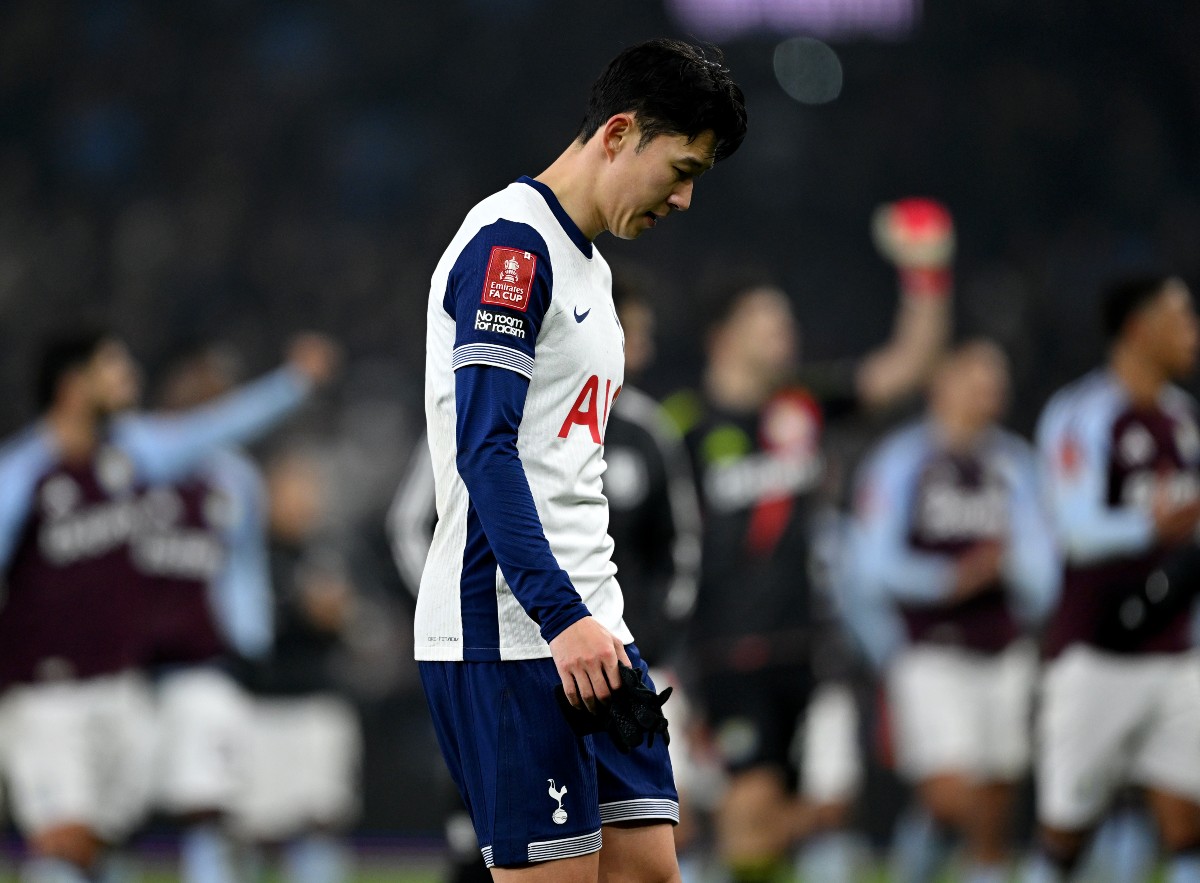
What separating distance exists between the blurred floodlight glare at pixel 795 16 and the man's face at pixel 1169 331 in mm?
8872

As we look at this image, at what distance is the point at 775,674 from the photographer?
283 inches

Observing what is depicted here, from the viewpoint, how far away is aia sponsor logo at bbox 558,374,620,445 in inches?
124

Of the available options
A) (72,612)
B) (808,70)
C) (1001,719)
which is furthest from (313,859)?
(808,70)

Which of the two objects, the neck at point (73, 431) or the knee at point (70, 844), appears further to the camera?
the neck at point (73, 431)

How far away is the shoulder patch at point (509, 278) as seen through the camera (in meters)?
2.99

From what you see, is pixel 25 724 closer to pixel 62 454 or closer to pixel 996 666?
pixel 62 454

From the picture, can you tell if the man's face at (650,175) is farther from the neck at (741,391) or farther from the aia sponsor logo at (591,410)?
the neck at (741,391)

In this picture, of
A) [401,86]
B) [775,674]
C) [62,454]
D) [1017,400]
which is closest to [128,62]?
[401,86]

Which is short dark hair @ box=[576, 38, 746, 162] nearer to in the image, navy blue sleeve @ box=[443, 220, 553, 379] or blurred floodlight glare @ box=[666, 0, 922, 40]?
navy blue sleeve @ box=[443, 220, 553, 379]

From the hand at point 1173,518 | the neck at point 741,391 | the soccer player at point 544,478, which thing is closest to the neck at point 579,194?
the soccer player at point 544,478

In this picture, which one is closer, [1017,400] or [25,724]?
[25,724]

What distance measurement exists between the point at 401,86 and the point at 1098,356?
744 cm

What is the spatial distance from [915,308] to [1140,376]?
108 centimetres

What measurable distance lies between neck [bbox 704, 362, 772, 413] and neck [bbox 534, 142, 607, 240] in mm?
4084
